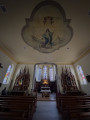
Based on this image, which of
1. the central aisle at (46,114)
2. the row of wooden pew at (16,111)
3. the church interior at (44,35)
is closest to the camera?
the row of wooden pew at (16,111)

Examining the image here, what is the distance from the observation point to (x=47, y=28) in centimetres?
396

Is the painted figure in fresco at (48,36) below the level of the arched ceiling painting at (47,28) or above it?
above

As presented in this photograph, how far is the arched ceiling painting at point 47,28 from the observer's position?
9.75ft

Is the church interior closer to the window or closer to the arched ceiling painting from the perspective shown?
the arched ceiling painting

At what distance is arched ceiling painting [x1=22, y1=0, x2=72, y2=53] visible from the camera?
297 centimetres

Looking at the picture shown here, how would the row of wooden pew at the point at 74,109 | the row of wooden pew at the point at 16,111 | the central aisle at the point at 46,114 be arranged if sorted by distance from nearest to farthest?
1. the row of wooden pew at the point at 16,111
2. the row of wooden pew at the point at 74,109
3. the central aisle at the point at 46,114

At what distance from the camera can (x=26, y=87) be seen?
24.2ft

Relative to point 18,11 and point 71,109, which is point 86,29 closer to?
point 18,11

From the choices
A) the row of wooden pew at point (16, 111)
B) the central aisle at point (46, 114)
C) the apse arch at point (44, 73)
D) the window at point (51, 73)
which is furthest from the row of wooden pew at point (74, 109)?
the window at point (51, 73)

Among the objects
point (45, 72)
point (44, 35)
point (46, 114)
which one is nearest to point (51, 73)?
point (45, 72)

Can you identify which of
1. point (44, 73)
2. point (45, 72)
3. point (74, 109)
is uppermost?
point (45, 72)

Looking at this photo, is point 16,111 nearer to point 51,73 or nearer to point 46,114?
point 46,114

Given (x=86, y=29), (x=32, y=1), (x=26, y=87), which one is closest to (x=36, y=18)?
(x=32, y=1)

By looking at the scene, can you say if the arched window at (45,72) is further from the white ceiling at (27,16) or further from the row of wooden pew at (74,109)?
the row of wooden pew at (74,109)
